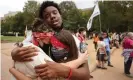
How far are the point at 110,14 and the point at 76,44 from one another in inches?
2203

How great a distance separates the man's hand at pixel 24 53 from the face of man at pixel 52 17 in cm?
35

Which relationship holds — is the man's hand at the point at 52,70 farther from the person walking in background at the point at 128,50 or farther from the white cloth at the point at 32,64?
the person walking in background at the point at 128,50

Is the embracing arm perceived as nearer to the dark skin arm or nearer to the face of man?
the dark skin arm

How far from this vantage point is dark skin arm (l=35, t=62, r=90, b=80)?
186 cm

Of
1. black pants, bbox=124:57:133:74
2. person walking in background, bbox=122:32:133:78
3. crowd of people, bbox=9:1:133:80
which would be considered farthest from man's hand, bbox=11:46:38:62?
black pants, bbox=124:57:133:74

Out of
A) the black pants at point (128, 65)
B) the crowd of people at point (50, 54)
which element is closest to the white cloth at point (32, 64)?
the crowd of people at point (50, 54)

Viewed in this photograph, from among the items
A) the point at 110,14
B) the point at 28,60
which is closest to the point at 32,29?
the point at 28,60

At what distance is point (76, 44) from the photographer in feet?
7.03

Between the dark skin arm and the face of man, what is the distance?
0.40 metres

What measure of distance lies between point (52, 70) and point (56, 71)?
3cm

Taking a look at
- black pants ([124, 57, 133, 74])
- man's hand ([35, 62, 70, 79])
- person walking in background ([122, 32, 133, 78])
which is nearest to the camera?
man's hand ([35, 62, 70, 79])

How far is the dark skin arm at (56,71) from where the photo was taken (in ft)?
6.11

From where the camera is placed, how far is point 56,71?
1.92 m

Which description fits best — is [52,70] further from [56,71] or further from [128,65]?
[128,65]
